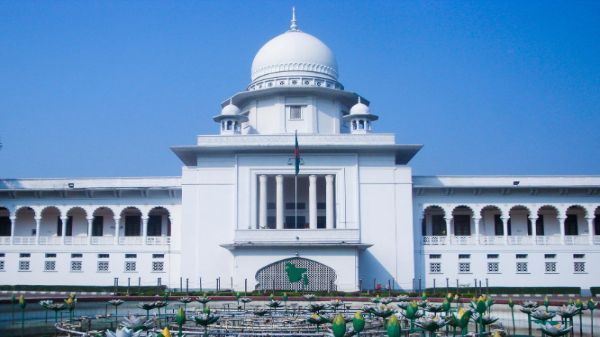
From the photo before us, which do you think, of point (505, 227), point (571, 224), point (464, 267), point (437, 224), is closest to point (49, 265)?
point (437, 224)

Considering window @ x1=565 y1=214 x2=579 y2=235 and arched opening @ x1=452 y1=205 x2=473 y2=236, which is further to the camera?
arched opening @ x1=452 y1=205 x2=473 y2=236

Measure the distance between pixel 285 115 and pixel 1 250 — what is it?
20.1m

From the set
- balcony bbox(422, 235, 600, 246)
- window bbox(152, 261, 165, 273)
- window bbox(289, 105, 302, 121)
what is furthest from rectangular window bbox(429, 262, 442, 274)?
window bbox(152, 261, 165, 273)

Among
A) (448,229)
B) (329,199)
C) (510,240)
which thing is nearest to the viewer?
(329,199)

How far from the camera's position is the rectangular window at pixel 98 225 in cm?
4622

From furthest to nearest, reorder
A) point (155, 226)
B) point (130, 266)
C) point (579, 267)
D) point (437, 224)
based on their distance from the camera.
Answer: point (155, 226) < point (437, 224) < point (130, 266) < point (579, 267)

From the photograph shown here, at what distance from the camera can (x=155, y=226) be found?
46188 mm

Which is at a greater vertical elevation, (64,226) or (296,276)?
(64,226)

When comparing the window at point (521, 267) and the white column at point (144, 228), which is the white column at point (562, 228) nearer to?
the window at point (521, 267)

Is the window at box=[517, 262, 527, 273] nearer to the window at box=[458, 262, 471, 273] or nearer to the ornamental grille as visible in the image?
the window at box=[458, 262, 471, 273]

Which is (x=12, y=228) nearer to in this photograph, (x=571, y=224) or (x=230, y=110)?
(x=230, y=110)

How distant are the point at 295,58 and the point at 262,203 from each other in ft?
37.6

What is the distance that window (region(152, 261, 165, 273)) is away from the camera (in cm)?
4281

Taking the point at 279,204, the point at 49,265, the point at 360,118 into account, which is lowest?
the point at 49,265
